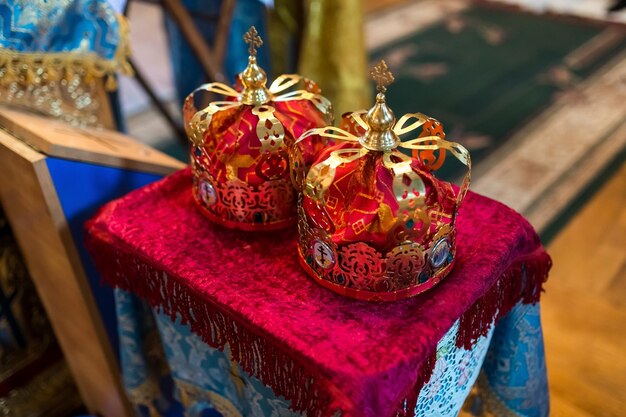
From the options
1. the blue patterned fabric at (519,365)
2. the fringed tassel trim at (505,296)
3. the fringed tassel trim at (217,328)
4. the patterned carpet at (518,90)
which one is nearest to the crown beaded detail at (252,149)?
the fringed tassel trim at (217,328)

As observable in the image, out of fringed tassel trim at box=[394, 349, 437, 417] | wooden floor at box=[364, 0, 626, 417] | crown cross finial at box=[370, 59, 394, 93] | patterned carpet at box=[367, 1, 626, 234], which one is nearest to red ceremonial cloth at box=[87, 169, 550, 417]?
fringed tassel trim at box=[394, 349, 437, 417]

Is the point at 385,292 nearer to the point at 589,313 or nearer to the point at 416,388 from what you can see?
the point at 416,388

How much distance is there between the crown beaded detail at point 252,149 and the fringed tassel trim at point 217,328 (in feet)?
0.43

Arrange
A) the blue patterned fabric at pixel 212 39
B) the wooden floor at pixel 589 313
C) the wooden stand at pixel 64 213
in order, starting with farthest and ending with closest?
the blue patterned fabric at pixel 212 39 < the wooden floor at pixel 589 313 < the wooden stand at pixel 64 213

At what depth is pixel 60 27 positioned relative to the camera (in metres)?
1.08

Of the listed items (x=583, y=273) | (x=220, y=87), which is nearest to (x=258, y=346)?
(x=220, y=87)

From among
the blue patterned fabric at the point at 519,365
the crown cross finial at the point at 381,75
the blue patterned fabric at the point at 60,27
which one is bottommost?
the blue patterned fabric at the point at 519,365

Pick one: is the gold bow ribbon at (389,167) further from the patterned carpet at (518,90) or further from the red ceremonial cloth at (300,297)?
the patterned carpet at (518,90)

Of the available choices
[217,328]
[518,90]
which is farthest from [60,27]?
[518,90]

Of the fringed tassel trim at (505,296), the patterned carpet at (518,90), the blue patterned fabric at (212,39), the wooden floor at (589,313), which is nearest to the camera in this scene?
the fringed tassel trim at (505,296)

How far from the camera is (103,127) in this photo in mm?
1262

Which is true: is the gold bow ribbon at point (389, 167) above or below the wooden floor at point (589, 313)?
above

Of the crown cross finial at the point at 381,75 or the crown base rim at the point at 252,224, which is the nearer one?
the crown cross finial at the point at 381,75

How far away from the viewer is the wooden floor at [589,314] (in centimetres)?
133
